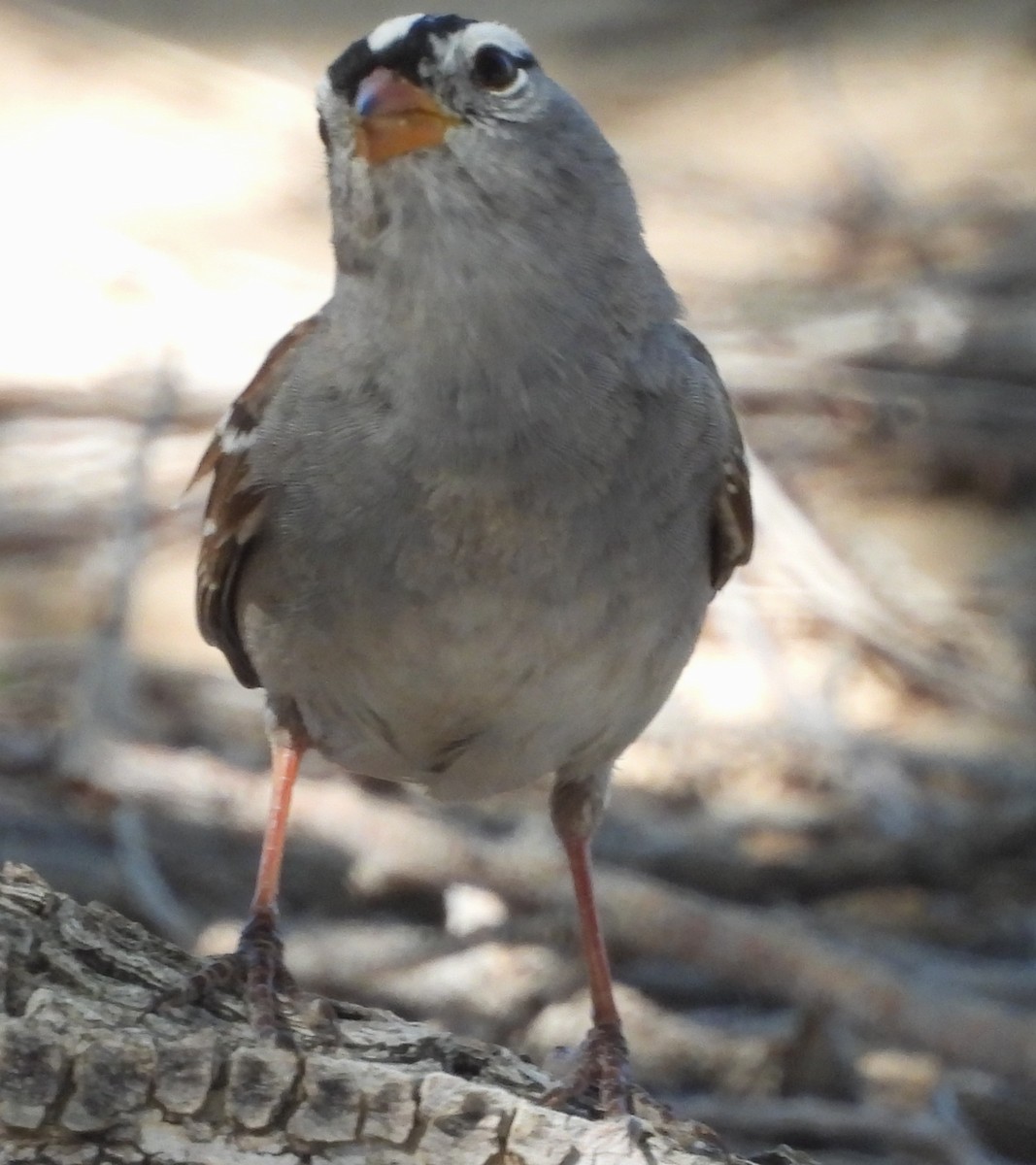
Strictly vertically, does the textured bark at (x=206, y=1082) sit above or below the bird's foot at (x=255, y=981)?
below

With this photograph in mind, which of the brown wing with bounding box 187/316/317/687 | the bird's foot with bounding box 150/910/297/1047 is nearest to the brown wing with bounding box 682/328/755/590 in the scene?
the brown wing with bounding box 187/316/317/687

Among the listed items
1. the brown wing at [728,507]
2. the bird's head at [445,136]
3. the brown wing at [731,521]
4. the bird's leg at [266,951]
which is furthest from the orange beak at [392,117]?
the bird's leg at [266,951]

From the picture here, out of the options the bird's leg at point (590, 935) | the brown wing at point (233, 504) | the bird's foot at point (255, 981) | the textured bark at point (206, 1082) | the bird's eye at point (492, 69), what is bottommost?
the textured bark at point (206, 1082)

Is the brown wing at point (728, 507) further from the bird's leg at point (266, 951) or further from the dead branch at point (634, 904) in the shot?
the dead branch at point (634, 904)

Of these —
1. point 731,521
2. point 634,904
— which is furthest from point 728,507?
point 634,904

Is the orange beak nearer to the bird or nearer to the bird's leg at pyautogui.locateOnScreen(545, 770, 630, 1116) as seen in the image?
the bird

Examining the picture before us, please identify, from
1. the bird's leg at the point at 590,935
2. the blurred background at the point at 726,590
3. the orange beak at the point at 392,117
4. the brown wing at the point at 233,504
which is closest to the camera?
the orange beak at the point at 392,117

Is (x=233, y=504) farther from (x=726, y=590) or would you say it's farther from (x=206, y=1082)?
(x=726, y=590)
